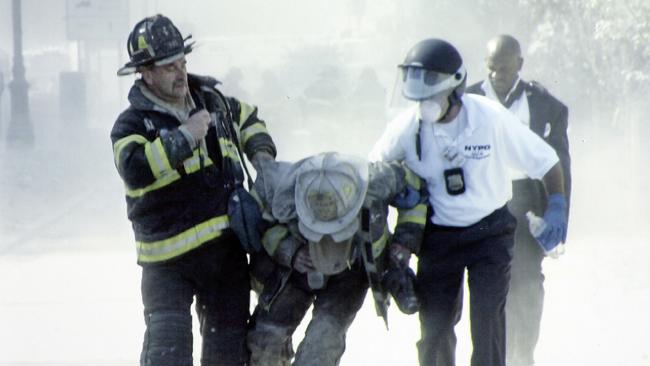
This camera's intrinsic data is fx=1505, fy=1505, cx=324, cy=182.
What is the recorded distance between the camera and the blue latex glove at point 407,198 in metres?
6.36

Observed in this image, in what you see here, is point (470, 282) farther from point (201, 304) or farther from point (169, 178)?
point (169, 178)

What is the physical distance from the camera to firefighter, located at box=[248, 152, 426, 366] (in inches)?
237

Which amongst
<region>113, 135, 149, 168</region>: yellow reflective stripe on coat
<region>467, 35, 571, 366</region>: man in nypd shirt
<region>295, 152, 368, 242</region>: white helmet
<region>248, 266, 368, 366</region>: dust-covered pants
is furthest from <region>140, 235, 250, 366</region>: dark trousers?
<region>467, 35, 571, 366</region>: man in nypd shirt

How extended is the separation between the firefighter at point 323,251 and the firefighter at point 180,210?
0.14m

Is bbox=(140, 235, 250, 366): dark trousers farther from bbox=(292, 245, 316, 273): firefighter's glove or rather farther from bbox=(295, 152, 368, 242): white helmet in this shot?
bbox=(295, 152, 368, 242): white helmet

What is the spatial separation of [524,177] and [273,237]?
220cm

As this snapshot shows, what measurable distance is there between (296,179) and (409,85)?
67cm

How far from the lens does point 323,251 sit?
6.15 metres

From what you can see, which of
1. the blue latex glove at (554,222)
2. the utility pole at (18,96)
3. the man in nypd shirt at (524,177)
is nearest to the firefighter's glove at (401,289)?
the blue latex glove at (554,222)

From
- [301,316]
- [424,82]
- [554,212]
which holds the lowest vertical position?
[301,316]

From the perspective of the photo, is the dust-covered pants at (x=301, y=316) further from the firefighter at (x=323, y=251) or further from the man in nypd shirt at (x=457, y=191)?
the man in nypd shirt at (x=457, y=191)

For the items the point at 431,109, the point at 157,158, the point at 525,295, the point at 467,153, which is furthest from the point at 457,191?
the point at 525,295

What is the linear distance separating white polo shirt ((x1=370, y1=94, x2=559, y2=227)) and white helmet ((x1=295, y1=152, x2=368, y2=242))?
50 centimetres

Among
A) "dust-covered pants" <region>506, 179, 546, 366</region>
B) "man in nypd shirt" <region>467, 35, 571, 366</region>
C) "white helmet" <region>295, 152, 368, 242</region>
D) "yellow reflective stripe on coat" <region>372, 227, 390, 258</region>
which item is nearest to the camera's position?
"white helmet" <region>295, 152, 368, 242</region>
